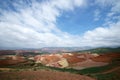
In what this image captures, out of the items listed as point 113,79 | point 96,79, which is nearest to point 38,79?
point 96,79

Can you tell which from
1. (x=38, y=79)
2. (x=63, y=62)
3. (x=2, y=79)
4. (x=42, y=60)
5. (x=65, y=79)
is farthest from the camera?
(x=42, y=60)

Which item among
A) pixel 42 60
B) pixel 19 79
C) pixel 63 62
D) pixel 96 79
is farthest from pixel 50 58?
pixel 19 79

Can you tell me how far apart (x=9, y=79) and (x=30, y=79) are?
217cm

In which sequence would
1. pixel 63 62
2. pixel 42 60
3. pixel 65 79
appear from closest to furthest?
pixel 65 79 < pixel 63 62 < pixel 42 60

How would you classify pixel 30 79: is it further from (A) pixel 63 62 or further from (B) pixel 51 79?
(A) pixel 63 62

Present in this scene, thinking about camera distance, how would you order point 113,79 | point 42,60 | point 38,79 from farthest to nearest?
1. point 42,60
2. point 113,79
3. point 38,79

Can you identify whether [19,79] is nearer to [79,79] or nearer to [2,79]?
[2,79]

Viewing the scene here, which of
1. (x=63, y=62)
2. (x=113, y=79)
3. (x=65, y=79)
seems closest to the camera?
(x=65, y=79)

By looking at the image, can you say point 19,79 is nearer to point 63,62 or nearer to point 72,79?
point 72,79

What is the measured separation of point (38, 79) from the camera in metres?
14.9

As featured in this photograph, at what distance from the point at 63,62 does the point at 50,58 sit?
961 centimetres

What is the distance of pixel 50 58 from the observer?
5088 cm

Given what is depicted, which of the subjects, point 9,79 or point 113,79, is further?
point 113,79

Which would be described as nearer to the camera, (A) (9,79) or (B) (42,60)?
(A) (9,79)
